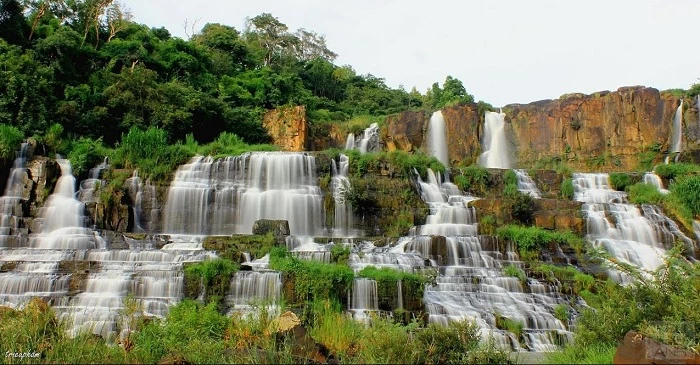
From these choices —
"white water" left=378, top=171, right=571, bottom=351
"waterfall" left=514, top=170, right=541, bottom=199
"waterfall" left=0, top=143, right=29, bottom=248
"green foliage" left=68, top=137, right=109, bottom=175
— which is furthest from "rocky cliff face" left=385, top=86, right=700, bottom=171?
"waterfall" left=0, top=143, right=29, bottom=248

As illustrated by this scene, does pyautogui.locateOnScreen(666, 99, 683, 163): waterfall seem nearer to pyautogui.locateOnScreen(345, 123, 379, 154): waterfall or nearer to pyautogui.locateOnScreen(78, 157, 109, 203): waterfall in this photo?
pyautogui.locateOnScreen(345, 123, 379, 154): waterfall

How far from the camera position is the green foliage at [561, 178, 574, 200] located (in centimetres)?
2169

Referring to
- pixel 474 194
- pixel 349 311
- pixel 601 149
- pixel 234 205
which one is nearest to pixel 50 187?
pixel 234 205

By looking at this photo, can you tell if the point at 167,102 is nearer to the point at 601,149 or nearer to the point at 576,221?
the point at 576,221

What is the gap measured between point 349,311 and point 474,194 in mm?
11869

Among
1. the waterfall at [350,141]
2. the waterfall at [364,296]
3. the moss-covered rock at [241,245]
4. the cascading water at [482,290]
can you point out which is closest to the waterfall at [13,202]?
the moss-covered rock at [241,245]

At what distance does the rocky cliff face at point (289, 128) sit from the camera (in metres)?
30.0

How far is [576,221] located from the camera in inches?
695

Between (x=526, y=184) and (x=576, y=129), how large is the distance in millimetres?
8843

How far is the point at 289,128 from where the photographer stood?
99.0ft

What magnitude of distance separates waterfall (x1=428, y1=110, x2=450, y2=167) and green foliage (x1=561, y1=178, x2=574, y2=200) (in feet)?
27.8

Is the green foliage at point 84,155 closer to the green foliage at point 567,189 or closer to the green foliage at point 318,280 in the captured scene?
the green foliage at point 318,280

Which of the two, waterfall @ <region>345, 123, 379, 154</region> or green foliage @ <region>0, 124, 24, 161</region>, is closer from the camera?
green foliage @ <region>0, 124, 24, 161</region>

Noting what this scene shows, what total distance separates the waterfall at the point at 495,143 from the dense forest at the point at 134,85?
8590 millimetres
